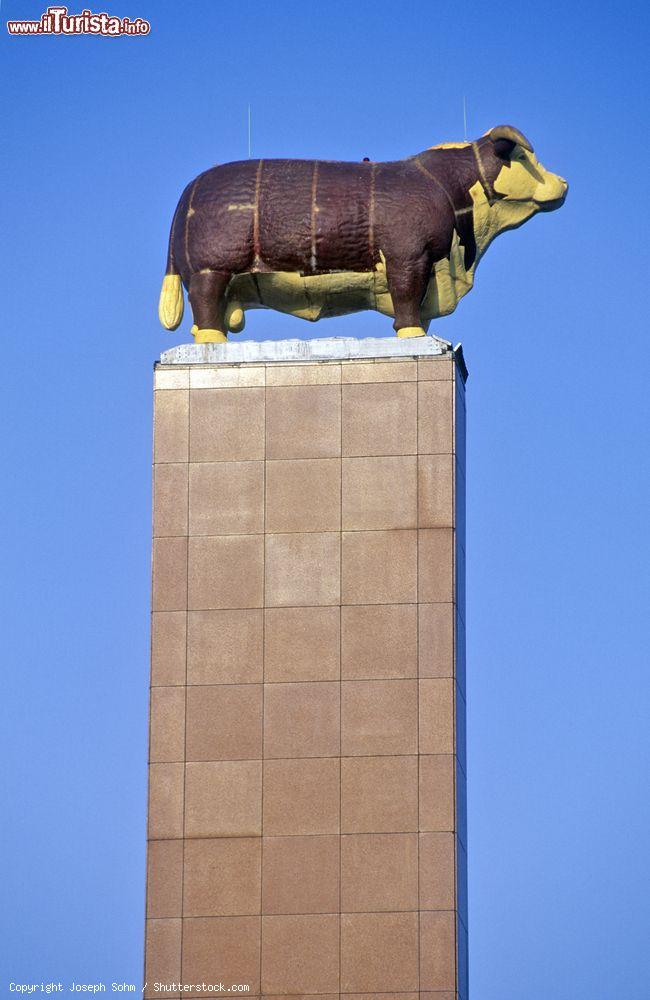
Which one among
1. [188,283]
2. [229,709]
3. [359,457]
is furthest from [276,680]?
[188,283]

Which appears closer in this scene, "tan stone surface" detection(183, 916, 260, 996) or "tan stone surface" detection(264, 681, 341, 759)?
"tan stone surface" detection(183, 916, 260, 996)

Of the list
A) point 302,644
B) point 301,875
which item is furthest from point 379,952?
point 302,644

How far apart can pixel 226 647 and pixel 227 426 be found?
3015 millimetres

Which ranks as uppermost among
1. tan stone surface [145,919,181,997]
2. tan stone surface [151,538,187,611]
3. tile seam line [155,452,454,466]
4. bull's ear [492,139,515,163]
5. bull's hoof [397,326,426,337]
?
bull's ear [492,139,515,163]

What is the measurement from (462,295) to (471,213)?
116cm

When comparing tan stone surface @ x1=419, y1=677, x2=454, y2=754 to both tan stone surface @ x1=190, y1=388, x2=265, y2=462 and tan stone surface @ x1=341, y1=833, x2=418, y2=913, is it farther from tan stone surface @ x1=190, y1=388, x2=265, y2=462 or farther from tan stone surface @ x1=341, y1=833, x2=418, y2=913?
tan stone surface @ x1=190, y1=388, x2=265, y2=462

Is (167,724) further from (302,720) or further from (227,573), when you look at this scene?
(227,573)

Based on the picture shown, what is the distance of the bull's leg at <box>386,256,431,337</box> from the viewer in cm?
3603

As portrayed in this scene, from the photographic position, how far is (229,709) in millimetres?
34500

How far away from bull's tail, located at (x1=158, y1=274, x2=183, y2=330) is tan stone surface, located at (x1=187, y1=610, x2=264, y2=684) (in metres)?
4.54

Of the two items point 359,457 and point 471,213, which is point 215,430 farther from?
point 471,213

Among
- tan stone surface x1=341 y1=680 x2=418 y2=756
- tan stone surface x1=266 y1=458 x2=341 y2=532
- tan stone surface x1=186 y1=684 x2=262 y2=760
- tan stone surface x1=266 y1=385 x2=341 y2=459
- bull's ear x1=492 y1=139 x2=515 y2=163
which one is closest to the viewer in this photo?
tan stone surface x1=341 y1=680 x2=418 y2=756

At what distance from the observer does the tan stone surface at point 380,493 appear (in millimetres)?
34781

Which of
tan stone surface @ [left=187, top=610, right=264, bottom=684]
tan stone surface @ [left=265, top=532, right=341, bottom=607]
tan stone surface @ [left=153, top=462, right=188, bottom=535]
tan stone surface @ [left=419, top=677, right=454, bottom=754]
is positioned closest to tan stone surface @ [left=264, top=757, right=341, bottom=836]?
tan stone surface @ [left=419, top=677, right=454, bottom=754]
